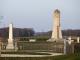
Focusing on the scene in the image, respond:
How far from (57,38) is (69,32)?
112 ft

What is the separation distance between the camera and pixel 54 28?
45375 mm

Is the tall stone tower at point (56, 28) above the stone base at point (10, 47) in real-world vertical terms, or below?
above

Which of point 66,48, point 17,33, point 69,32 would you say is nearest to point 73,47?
point 66,48

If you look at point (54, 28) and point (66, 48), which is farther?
point (54, 28)

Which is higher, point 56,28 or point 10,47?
point 56,28

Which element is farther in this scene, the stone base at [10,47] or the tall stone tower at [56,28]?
the tall stone tower at [56,28]

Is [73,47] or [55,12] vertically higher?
[55,12]

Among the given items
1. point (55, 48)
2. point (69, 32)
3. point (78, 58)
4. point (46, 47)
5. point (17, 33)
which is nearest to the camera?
point (78, 58)

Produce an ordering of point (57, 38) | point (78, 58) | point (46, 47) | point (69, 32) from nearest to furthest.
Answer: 1. point (78, 58)
2. point (46, 47)
3. point (57, 38)
4. point (69, 32)

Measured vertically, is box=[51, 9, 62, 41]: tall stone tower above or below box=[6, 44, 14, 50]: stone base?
above

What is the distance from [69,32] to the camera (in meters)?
77.8

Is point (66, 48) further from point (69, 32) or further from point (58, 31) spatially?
point (69, 32)

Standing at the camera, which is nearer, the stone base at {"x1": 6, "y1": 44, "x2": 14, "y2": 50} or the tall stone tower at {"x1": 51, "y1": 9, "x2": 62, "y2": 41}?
the stone base at {"x1": 6, "y1": 44, "x2": 14, "y2": 50}

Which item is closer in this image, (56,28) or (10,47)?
(10,47)
